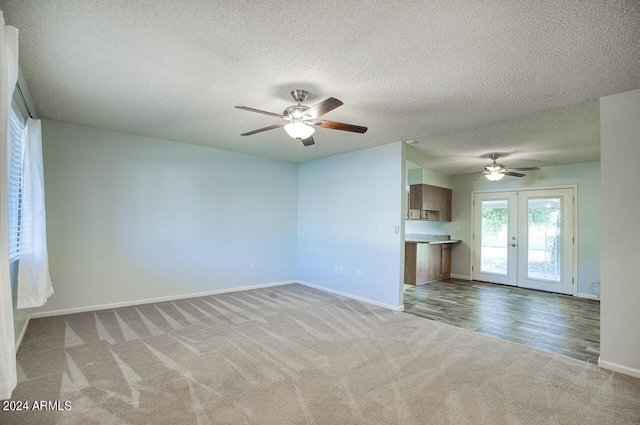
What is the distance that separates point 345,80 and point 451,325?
10.8ft

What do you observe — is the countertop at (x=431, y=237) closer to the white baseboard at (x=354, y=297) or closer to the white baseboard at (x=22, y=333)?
the white baseboard at (x=354, y=297)

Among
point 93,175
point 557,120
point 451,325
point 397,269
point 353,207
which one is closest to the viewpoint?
point 557,120

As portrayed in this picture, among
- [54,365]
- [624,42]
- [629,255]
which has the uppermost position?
[624,42]

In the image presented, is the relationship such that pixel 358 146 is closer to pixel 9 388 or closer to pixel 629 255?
pixel 629 255

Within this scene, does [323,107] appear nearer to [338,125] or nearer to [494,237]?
[338,125]

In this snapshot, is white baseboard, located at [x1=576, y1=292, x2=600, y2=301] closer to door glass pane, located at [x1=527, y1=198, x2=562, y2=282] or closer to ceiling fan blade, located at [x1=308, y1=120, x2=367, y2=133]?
door glass pane, located at [x1=527, y1=198, x2=562, y2=282]

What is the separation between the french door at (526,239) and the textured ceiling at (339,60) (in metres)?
2.95

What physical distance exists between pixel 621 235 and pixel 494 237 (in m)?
4.58

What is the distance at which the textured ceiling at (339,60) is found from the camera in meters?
1.89

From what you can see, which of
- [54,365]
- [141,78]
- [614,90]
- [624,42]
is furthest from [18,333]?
[614,90]

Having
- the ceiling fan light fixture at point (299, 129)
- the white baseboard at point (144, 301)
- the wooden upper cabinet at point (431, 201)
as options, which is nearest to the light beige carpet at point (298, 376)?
the white baseboard at point (144, 301)

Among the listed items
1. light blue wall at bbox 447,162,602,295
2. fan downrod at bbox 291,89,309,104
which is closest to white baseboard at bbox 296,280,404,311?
fan downrod at bbox 291,89,309,104

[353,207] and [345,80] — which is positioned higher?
[345,80]

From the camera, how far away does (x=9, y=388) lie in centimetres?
163
